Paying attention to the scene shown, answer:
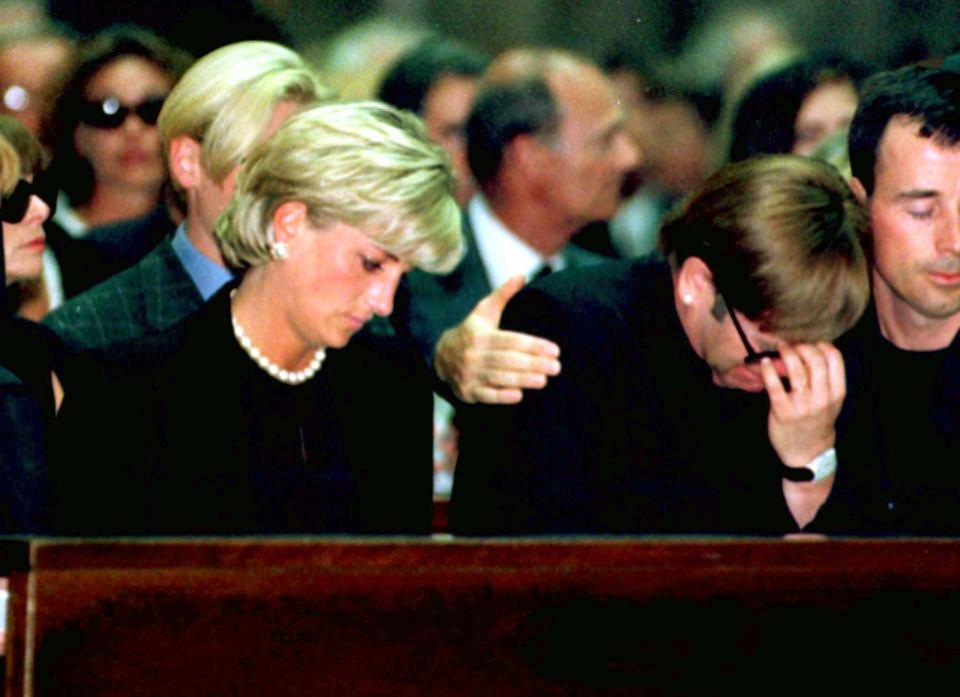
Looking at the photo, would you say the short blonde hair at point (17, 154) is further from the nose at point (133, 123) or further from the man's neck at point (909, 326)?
the man's neck at point (909, 326)

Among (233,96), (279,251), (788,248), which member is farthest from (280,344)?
(788,248)

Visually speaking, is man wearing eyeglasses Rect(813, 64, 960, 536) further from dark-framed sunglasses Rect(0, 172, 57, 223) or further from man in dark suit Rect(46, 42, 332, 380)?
dark-framed sunglasses Rect(0, 172, 57, 223)

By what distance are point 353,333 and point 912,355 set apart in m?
1.02

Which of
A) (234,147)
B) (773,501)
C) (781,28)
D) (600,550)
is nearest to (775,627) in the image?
(600,550)

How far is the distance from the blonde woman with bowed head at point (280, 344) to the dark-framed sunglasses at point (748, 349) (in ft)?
1.54

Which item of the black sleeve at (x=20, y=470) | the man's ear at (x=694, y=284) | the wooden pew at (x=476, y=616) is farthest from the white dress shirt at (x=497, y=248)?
the wooden pew at (x=476, y=616)

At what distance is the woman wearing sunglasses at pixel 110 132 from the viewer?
9.25ft

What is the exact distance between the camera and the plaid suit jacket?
2670 millimetres

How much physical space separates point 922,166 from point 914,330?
0.98 feet

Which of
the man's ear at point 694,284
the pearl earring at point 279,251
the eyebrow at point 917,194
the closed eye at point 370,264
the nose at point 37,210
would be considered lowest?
the man's ear at point 694,284

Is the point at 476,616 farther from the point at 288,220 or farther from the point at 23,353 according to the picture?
the point at 23,353

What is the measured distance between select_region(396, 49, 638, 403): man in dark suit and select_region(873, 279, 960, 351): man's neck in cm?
58

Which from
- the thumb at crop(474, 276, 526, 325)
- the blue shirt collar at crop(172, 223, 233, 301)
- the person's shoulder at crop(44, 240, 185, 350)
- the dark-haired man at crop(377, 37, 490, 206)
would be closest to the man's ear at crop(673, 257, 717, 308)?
the thumb at crop(474, 276, 526, 325)

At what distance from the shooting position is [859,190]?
290 cm
